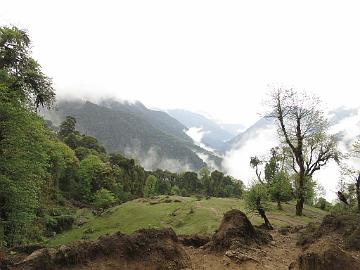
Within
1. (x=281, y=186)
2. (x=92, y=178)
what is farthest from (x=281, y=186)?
(x=92, y=178)

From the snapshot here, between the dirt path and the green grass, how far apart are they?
17.0 m

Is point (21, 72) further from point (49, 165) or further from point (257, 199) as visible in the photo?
point (257, 199)

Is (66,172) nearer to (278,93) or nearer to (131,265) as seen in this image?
(278,93)

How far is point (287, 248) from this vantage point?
96.4 ft

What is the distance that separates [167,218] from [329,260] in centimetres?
3771

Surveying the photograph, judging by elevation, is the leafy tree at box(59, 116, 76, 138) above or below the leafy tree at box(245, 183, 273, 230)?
above

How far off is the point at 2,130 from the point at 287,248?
23.2 meters

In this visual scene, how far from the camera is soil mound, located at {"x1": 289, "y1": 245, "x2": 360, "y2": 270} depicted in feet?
63.8

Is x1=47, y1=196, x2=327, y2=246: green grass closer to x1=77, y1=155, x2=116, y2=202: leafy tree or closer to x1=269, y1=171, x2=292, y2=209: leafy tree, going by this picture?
A: x1=269, y1=171, x2=292, y2=209: leafy tree

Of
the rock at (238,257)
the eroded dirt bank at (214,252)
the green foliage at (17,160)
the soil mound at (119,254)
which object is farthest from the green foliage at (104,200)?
the rock at (238,257)

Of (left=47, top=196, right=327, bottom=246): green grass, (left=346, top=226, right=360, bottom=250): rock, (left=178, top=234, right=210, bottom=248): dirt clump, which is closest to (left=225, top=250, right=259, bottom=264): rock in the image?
(left=178, top=234, right=210, bottom=248): dirt clump

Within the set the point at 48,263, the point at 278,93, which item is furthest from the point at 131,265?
the point at 278,93

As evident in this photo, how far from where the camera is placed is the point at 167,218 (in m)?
55.7

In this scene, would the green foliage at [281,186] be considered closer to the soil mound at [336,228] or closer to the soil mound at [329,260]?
the soil mound at [336,228]
